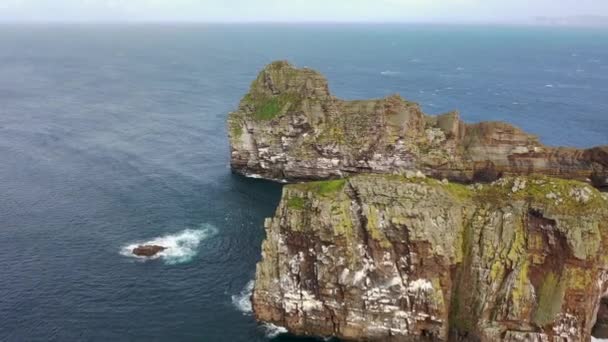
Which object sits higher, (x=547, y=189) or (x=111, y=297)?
(x=547, y=189)

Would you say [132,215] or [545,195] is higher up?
[545,195]

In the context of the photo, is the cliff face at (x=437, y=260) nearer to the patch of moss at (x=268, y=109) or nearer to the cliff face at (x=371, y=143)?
the cliff face at (x=371, y=143)

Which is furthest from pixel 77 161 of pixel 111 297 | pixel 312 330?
pixel 312 330

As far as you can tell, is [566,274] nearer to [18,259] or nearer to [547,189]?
[547,189]

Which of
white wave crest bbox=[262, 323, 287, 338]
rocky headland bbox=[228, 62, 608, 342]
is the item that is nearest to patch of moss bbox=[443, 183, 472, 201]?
rocky headland bbox=[228, 62, 608, 342]

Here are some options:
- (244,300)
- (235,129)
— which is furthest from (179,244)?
(235,129)

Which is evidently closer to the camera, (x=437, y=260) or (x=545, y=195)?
(x=437, y=260)

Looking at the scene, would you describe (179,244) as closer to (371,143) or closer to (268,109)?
(268,109)
